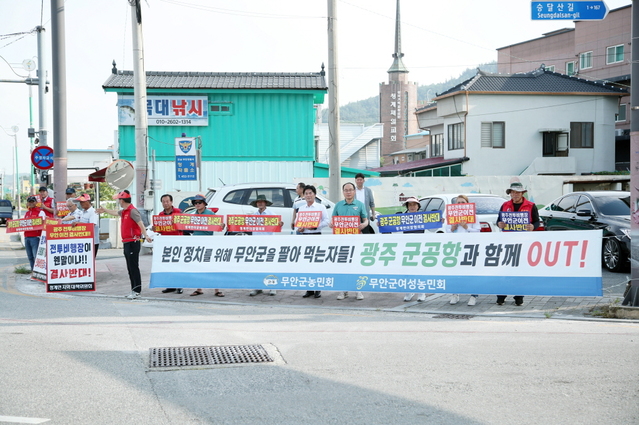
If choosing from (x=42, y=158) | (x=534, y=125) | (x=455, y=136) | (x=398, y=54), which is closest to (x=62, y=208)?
(x=42, y=158)

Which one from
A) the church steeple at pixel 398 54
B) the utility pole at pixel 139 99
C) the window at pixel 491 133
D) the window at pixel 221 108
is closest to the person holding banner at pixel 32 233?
the utility pole at pixel 139 99

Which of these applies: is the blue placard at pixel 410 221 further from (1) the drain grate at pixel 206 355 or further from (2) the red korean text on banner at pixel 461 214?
(1) the drain grate at pixel 206 355

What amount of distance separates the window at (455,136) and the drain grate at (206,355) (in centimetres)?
3406

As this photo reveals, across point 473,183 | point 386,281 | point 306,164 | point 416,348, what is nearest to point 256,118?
point 306,164

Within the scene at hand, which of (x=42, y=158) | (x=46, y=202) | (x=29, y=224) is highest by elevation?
(x=42, y=158)

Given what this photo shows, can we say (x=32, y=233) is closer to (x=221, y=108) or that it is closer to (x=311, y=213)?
(x=311, y=213)

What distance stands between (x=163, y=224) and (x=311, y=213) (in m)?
2.84

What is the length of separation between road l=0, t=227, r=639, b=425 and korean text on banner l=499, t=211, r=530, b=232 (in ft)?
5.93

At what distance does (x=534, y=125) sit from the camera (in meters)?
39.2

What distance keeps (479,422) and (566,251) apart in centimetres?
539

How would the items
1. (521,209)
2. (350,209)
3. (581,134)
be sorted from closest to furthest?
(521,209) < (350,209) < (581,134)

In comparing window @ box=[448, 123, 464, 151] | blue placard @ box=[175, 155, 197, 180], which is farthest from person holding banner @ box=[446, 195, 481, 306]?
window @ box=[448, 123, 464, 151]

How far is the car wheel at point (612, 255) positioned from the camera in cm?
1331

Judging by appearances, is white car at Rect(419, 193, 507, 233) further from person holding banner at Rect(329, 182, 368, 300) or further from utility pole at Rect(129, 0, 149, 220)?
utility pole at Rect(129, 0, 149, 220)
